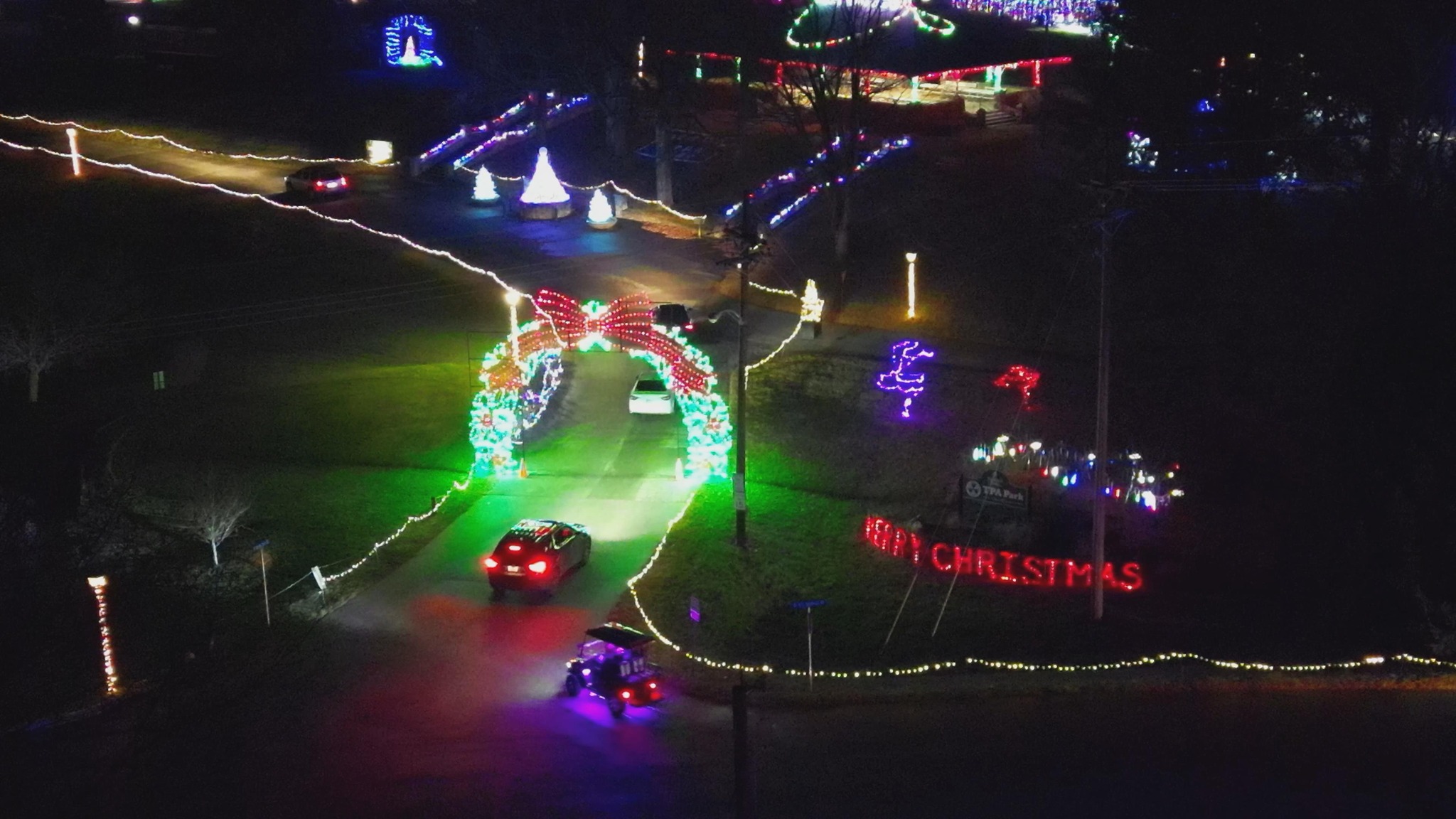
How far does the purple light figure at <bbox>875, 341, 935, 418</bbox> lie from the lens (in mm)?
35094

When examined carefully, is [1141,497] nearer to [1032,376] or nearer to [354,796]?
[1032,376]

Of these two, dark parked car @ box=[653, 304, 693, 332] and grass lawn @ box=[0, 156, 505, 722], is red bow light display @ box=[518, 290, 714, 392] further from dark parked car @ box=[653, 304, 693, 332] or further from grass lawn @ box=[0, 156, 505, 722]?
dark parked car @ box=[653, 304, 693, 332]

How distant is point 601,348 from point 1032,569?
35.2ft

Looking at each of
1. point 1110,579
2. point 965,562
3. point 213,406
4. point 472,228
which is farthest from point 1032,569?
point 472,228

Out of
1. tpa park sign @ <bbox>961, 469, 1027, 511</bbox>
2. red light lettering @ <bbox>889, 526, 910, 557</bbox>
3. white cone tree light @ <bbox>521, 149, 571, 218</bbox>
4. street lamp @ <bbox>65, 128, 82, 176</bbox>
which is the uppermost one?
street lamp @ <bbox>65, 128, 82, 176</bbox>

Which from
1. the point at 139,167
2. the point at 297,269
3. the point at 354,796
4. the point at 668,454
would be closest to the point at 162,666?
the point at 354,796

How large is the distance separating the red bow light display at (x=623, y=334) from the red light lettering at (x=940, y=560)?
6144 mm

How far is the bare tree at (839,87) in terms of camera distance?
42.4 m

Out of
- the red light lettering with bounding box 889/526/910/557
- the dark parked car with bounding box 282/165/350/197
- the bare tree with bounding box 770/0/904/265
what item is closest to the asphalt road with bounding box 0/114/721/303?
the dark parked car with bounding box 282/165/350/197

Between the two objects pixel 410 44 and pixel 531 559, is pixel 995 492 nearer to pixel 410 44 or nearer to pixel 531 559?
pixel 531 559

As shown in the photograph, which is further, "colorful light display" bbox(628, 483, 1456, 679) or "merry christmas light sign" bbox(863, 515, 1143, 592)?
"merry christmas light sign" bbox(863, 515, 1143, 592)

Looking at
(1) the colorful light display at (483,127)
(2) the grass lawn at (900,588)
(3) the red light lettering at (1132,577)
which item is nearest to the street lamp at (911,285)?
(2) the grass lawn at (900,588)

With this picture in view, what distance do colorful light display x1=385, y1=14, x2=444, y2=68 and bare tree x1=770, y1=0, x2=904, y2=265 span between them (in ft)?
79.9

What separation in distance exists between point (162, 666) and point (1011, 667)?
13.7m
